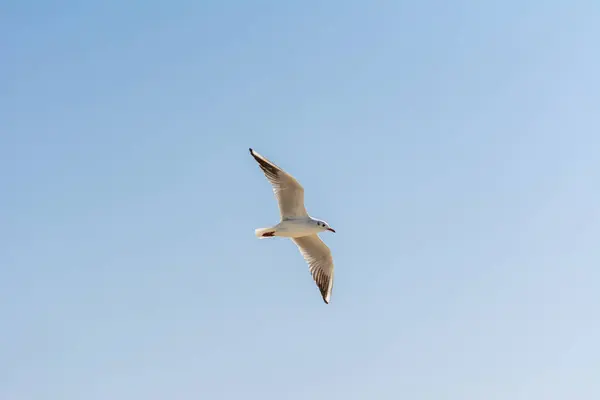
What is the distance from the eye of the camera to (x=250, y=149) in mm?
22000

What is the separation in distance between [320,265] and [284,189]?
2872 millimetres

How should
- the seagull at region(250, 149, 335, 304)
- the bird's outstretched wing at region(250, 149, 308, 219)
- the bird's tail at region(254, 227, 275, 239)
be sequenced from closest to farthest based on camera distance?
1. the bird's outstretched wing at region(250, 149, 308, 219)
2. the seagull at region(250, 149, 335, 304)
3. the bird's tail at region(254, 227, 275, 239)

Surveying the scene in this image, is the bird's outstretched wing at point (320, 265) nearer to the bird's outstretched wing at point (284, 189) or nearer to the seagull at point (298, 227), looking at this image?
the seagull at point (298, 227)

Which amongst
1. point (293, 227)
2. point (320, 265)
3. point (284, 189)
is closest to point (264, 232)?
point (293, 227)

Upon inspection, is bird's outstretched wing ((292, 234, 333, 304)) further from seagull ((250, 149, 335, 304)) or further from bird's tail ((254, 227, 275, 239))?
bird's tail ((254, 227, 275, 239))

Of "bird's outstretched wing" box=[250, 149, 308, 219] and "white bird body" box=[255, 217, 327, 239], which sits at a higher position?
"bird's outstretched wing" box=[250, 149, 308, 219]

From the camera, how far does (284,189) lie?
2225 centimetres

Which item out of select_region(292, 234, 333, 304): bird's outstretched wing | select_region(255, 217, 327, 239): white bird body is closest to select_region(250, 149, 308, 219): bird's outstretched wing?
select_region(255, 217, 327, 239): white bird body

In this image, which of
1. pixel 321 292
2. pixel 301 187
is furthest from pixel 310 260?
pixel 301 187

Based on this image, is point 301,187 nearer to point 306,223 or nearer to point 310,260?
point 306,223

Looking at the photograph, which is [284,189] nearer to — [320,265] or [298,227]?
[298,227]

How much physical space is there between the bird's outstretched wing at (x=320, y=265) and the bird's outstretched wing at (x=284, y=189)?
53.6 inches

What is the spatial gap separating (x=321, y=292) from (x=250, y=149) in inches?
185

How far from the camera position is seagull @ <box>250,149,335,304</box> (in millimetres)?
22031
